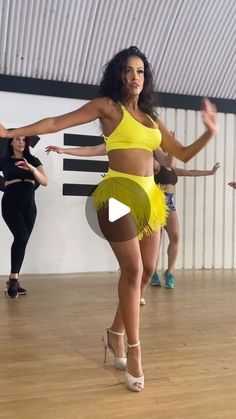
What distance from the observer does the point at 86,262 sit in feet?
18.0

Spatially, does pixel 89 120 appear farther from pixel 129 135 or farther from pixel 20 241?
pixel 20 241

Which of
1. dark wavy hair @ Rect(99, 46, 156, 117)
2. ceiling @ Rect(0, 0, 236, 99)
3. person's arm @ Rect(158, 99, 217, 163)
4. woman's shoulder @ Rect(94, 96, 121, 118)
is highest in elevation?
ceiling @ Rect(0, 0, 236, 99)

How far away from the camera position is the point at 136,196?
2.05 m

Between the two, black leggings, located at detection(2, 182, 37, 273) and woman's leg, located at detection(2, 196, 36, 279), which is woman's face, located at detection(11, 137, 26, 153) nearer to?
black leggings, located at detection(2, 182, 37, 273)

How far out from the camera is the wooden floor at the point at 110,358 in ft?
5.93

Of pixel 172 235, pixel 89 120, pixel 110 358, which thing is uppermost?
pixel 89 120

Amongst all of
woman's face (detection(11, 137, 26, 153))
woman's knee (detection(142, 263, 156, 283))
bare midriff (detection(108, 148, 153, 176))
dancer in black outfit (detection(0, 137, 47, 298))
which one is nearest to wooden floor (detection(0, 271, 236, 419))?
dancer in black outfit (detection(0, 137, 47, 298))

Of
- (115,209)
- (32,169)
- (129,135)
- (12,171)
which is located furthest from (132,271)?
(12,171)

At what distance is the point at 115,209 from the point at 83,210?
11.3ft

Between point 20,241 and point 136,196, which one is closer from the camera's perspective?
point 136,196

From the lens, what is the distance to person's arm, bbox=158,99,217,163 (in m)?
1.96

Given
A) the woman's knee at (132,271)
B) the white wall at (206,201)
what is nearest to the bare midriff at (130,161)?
the woman's knee at (132,271)

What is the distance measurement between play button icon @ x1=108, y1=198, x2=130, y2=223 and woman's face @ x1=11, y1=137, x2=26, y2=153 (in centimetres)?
237

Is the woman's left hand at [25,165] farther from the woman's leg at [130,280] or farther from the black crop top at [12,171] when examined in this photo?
the woman's leg at [130,280]
